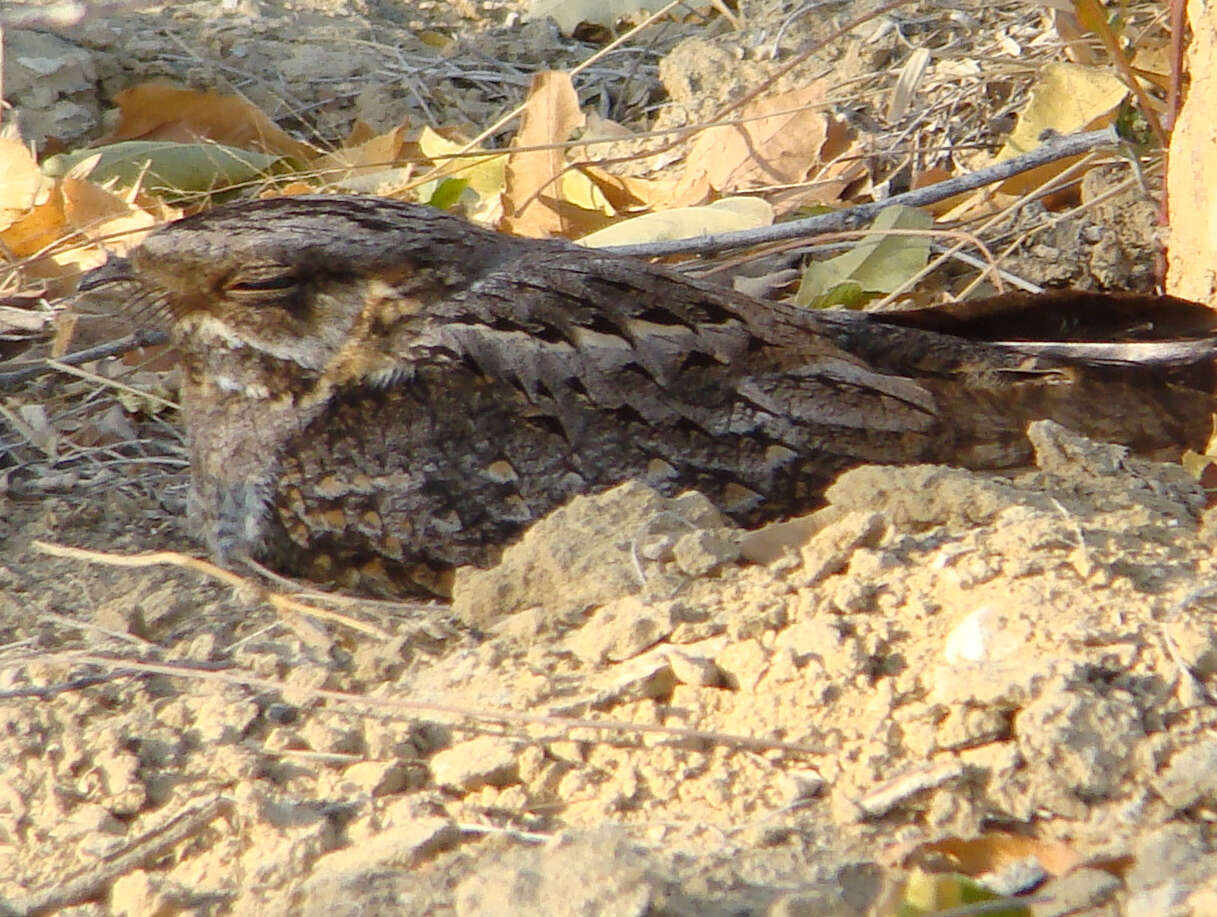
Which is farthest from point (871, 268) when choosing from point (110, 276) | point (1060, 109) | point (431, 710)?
point (431, 710)

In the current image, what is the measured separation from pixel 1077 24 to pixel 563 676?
2.55 meters

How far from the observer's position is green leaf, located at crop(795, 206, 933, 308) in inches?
135

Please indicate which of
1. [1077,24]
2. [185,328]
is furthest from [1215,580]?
[1077,24]

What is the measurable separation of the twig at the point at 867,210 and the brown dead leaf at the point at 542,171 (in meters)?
0.41

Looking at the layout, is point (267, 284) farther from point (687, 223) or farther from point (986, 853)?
point (986, 853)

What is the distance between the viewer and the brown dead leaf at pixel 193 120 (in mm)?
4637

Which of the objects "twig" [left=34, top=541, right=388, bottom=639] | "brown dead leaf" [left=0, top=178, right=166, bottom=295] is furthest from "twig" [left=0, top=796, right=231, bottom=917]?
"brown dead leaf" [left=0, top=178, right=166, bottom=295]

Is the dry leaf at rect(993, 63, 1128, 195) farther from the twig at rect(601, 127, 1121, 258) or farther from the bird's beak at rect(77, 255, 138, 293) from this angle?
the bird's beak at rect(77, 255, 138, 293)

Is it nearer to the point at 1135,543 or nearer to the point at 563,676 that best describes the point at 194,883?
the point at 563,676

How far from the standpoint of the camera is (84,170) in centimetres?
416

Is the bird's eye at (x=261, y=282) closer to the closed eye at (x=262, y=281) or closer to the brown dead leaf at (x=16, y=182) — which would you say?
the closed eye at (x=262, y=281)

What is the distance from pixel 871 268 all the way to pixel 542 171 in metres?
0.95

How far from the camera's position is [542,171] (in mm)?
3916

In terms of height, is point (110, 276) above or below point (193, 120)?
above
